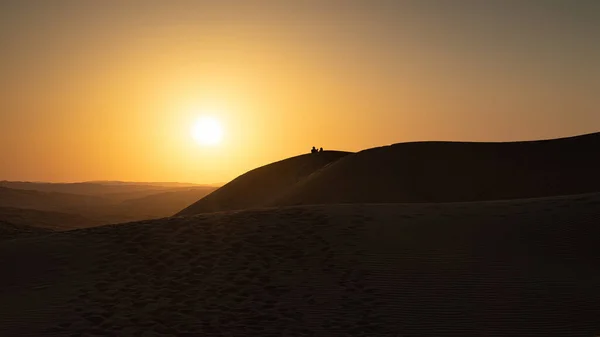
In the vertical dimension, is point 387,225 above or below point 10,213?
below

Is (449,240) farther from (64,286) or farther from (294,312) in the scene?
(64,286)

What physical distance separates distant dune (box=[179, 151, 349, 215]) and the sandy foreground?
2837 cm

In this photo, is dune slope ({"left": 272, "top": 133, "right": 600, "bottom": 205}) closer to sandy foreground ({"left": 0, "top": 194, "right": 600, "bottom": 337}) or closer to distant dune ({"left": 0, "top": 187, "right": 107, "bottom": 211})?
sandy foreground ({"left": 0, "top": 194, "right": 600, "bottom": 337})

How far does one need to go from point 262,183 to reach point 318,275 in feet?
123

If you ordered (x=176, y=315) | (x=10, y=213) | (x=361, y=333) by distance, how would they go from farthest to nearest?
(x=10, y=213) → (x=176, y=315) → (x=361, y=333)

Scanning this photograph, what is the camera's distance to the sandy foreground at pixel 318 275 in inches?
391

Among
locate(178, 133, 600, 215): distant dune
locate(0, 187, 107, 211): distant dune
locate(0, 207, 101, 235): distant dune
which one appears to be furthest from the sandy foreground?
locate(0, 187, 107, 211): distant dune

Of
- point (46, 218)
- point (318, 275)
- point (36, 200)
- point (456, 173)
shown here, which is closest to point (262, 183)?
point (456, 173)

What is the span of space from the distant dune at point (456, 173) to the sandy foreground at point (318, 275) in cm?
1492

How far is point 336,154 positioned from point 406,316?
42.1 metres

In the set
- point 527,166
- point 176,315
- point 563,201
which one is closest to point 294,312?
point 176,315

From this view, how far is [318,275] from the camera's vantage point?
38.9ft

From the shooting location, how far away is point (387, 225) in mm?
14773

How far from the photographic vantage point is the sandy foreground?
→ 9930 millimetres
